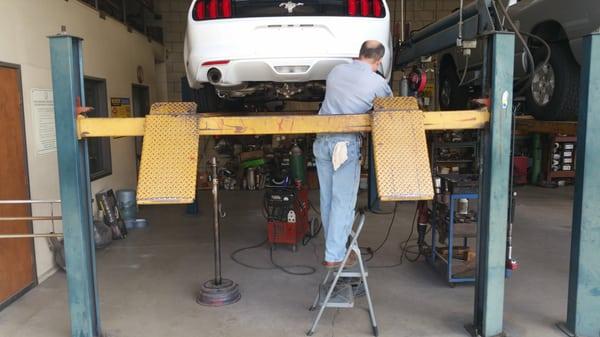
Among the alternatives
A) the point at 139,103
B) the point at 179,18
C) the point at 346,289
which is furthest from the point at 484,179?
the point at 179,18

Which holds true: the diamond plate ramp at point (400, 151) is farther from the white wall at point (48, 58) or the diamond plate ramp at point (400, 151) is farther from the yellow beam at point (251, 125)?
the white wall at point (48, 58)

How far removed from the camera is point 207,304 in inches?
150

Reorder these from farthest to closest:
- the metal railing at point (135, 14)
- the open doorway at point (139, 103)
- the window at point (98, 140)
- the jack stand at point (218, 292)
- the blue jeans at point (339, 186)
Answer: the open doorway at point (139, 103) → the metal railing at point (135, 14) → the window at point (98, 140) → the jack stand at point (218, 292) → the blue jeans at point (339, 186)

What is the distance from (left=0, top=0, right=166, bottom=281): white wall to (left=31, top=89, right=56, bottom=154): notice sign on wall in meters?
0.06

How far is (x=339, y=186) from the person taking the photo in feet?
10.2

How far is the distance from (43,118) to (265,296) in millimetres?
2718

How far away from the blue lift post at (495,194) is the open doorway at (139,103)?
20.4ft

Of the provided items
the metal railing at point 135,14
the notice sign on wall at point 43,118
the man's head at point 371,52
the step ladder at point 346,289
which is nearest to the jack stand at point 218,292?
the step ladder at point 346,289

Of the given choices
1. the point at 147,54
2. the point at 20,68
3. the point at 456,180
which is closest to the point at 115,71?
the point at 147,54

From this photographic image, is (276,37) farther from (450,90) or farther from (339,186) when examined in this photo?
(450,90)

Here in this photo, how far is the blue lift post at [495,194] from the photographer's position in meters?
2.92

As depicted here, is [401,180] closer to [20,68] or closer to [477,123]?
[477,123]

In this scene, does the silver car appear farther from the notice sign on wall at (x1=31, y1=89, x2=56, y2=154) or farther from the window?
the window

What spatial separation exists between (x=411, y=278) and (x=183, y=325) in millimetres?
2061
